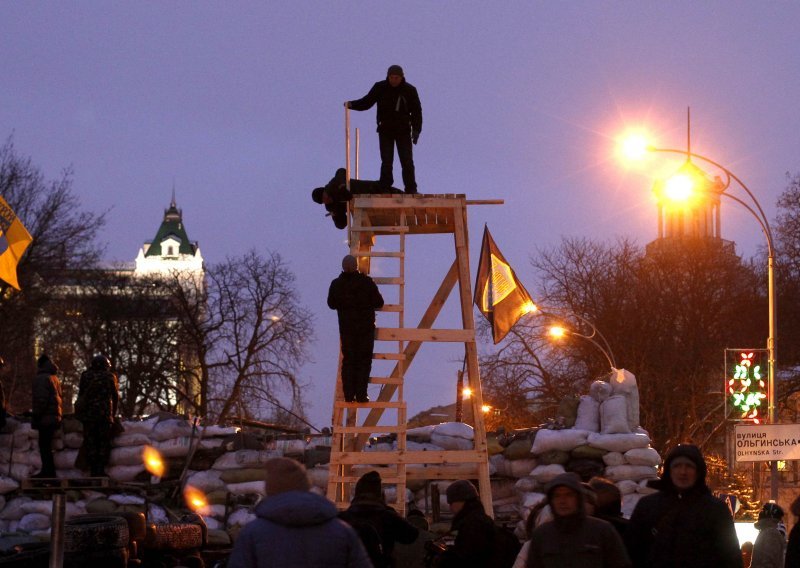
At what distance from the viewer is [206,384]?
52.9 metres

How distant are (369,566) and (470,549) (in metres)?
2.26

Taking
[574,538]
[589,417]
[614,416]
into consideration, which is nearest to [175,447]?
[589,417]

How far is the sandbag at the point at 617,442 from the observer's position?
17547 mm

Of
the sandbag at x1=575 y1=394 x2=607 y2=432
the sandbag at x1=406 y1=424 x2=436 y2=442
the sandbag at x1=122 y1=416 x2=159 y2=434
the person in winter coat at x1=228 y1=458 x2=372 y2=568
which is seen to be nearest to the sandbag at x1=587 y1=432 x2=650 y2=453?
the sandbag at x1=575 y1=394 x2=607 y2=432

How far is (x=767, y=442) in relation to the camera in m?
20.1

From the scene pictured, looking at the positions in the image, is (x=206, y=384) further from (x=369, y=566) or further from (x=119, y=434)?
(x=369, y=566)

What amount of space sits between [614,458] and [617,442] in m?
0.19

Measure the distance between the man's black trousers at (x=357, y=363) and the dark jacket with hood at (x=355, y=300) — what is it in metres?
0.09

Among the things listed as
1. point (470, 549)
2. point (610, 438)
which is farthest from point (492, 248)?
point (470, 549)

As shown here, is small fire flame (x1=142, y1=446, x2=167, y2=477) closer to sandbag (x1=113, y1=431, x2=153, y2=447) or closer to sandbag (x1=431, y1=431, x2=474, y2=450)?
sandbag (x1=113, y1=431, x2=153, y2=447)

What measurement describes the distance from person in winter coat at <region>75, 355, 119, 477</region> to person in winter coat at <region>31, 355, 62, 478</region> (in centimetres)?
29

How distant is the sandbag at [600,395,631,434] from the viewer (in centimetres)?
1784

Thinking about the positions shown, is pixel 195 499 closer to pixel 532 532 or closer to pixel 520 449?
pixel 520 449

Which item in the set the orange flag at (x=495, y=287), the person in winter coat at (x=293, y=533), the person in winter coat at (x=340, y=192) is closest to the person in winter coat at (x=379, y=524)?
the person in winter coat at (x=293, y=533)
